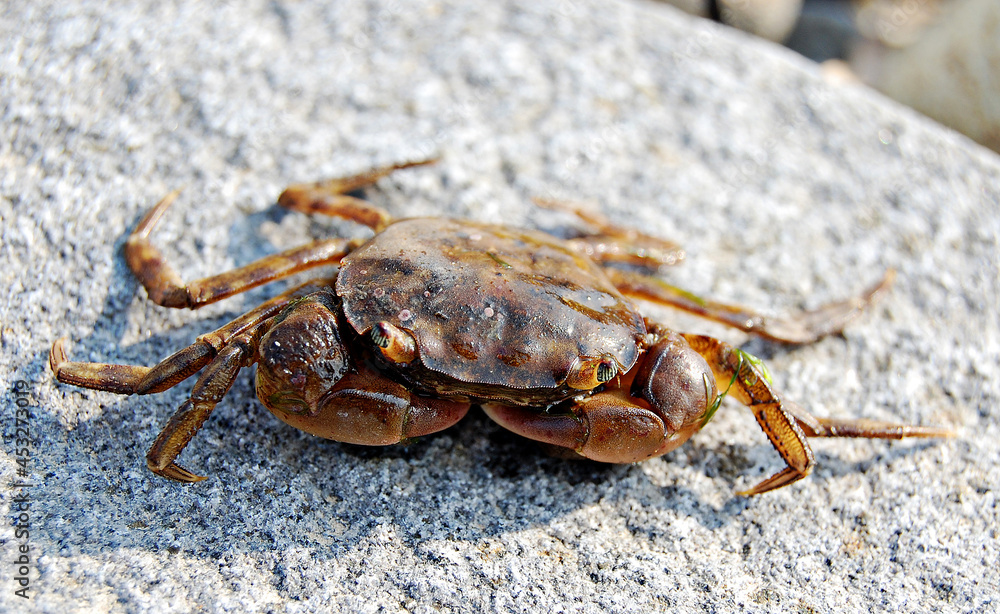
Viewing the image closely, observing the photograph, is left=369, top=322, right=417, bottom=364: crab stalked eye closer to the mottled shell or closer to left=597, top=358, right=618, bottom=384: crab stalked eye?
the mottled shell

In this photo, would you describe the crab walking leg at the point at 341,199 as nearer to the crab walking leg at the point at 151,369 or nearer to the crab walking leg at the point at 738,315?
the crab walking leg at the point at 151,369

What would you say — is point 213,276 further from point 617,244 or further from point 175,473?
point 617,244

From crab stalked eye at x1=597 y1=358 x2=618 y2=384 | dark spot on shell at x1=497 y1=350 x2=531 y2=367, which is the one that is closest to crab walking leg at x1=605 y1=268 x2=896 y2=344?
crab stalked eye at x1=597 y1=358 x2=618 y2=384

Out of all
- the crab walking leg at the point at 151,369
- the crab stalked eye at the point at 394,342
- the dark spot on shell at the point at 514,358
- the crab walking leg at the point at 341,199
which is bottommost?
the crab walking leg at the point at 151,369

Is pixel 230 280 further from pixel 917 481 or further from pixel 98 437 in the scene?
pixel 917 481

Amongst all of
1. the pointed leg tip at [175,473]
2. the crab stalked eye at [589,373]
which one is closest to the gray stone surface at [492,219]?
the pointed leg tip at [175,473]

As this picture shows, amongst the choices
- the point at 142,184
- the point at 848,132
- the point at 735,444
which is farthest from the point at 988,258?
the point at 142,184
